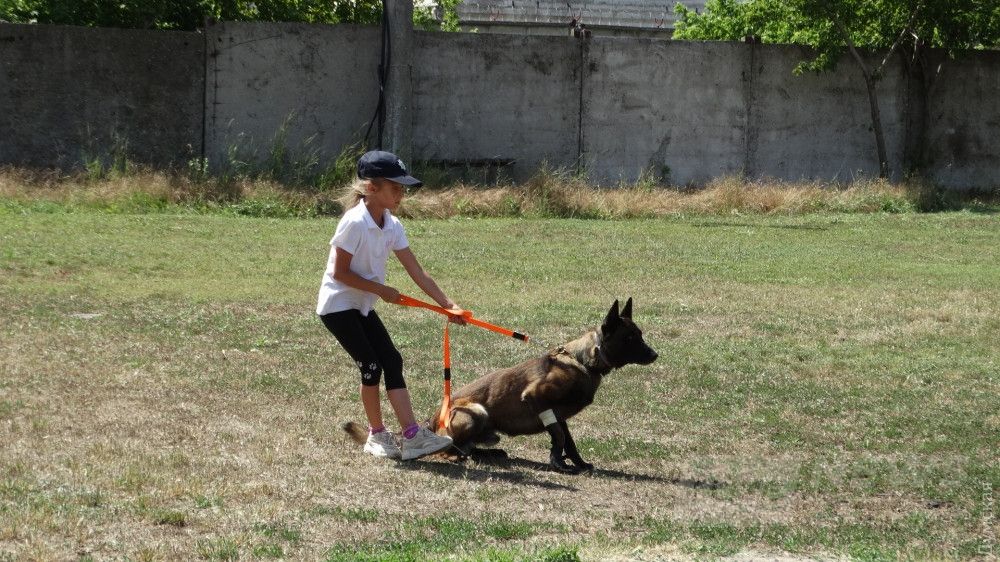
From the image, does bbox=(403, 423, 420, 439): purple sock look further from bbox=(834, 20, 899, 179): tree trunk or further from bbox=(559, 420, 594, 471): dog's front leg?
bbox=(834, 20, 899, 179): tree trunk

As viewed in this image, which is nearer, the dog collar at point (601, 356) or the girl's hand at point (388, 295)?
the girl's hand at point (388, 295)

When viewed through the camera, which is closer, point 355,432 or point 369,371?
point 369,371

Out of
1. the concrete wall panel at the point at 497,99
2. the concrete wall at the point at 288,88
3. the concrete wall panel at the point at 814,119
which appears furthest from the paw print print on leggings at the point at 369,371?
the concrete wall panel at the point at 814,119

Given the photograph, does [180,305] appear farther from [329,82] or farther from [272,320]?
[329,82]

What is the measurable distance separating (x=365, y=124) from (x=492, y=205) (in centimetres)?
331

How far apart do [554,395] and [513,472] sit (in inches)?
21.0

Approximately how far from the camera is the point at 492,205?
22422 mm

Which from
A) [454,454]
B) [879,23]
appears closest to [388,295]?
[454,454]

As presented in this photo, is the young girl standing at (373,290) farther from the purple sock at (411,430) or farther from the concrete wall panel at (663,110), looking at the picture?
the concrete wall panel at (663,110)

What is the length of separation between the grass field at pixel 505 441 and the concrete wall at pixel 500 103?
4714mm

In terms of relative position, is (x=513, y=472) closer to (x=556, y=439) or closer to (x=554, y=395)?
(x=556, y=439)

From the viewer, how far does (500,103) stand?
24969 mm

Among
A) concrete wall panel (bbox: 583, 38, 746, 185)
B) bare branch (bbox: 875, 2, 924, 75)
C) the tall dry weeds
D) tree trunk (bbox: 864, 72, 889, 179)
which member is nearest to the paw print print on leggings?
the tall dry weeds

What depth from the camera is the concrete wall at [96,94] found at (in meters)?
21.9
